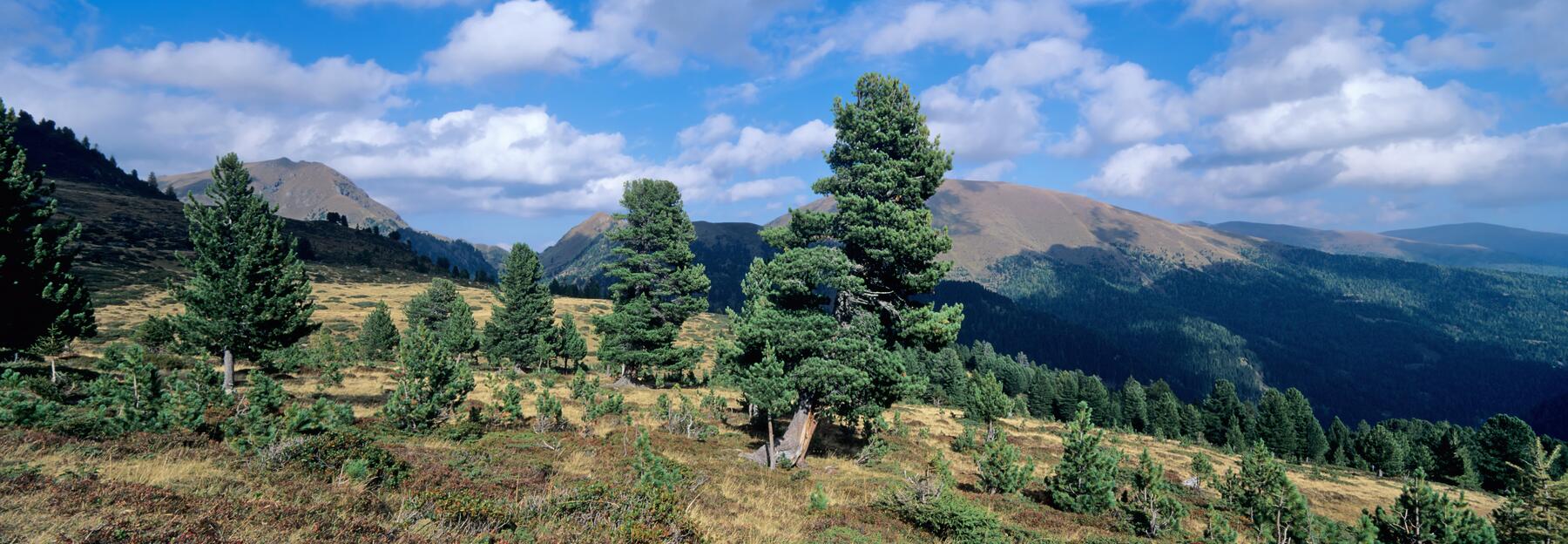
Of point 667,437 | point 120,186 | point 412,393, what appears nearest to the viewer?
point 412,393

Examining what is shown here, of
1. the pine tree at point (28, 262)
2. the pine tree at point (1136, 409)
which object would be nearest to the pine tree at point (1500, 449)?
the pine tree at point (1136, 409)

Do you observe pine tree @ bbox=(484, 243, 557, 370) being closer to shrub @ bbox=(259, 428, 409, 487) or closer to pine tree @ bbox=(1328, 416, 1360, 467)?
shrub @ bbox=(259, 428, 409, 487)

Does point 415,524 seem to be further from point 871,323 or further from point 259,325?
point 259,325

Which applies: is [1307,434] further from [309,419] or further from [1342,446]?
[309,419]

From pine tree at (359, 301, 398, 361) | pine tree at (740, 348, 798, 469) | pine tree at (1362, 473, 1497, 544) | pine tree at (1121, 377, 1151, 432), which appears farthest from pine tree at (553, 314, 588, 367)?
pine tree at (1121, 377, 1151, 432)

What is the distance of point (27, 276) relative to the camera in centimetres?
2078

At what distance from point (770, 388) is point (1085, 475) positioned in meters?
10.6

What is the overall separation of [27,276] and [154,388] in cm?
1392

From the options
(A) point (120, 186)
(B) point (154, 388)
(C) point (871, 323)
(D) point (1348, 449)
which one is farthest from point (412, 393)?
(A) point (120, 186)

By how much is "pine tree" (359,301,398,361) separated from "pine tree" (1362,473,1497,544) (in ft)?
193

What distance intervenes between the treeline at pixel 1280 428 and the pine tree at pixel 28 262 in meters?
54.0

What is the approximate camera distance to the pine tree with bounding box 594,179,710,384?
3594 cm

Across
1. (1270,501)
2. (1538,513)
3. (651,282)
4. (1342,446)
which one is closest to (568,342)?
(651,282)

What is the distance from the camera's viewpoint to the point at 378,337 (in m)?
48.9
